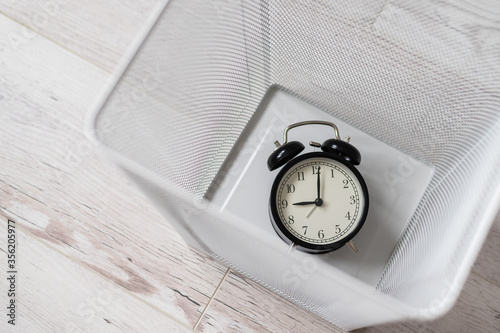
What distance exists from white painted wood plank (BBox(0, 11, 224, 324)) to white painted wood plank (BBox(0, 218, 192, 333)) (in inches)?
0.6

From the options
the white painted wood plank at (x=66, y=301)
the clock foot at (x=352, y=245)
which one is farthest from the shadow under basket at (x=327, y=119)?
the white painted wood plank at (x=66, y=301)

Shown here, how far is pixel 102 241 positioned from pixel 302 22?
1.38ft

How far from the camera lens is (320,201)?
20.4 inches

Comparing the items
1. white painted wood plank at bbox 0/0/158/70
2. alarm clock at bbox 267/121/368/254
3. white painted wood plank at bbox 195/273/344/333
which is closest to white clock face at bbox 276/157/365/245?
alarm clock at bbox 267/121/368/254

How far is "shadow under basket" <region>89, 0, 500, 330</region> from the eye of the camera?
413 millimetres

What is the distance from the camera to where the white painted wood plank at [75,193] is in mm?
698

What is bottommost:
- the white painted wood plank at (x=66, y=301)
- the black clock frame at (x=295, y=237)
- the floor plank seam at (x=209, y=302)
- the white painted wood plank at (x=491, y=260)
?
the white painted wood plank at (x=66, y=301)

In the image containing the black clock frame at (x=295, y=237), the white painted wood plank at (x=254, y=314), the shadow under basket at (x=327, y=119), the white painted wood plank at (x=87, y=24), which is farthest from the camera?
the white painted wood plank at (x=87, y=24)

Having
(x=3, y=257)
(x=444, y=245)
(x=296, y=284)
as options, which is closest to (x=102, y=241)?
(x=3, y=257)

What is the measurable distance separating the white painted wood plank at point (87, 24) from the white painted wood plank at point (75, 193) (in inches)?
0.6

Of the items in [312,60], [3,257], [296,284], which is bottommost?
[3,257]

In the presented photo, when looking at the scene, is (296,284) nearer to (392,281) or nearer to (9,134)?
(392,281)

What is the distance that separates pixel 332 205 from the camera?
1.73ft

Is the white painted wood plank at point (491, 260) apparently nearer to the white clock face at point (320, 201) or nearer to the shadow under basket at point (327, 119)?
the shadow under basket at point (327, 119)
